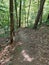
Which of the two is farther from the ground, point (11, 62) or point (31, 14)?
point (31, 14)

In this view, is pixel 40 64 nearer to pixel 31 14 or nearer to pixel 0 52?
pixel 0 52

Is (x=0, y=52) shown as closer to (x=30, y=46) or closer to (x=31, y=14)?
(x=30, y=46)

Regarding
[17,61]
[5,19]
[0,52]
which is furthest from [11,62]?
[5,19]

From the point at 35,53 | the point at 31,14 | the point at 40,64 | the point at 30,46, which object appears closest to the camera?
the point at 40,64

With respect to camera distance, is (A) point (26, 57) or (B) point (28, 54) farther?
(B) point (28, 54)

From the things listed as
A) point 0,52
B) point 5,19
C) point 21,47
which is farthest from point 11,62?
point 5,19

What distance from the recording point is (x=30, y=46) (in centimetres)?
1036

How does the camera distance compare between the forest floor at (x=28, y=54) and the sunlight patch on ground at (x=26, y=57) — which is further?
the sunlight patch on ground at (x=26, y=57)

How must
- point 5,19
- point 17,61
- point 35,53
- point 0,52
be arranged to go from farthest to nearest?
point 5,19 < point 0,52 < point 35,53 < point 17,61

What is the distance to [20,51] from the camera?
32.2 ft

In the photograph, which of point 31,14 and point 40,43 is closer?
point 40,43

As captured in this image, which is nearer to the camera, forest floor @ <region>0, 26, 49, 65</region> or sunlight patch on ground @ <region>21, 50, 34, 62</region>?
forest floor @ <region>0, 26, 49, 65</region>

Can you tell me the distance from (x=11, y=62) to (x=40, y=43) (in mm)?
3000

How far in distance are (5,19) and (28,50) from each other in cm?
1554
